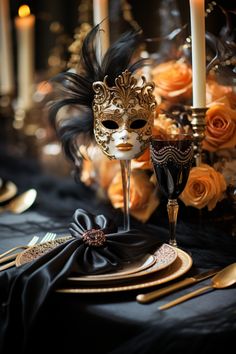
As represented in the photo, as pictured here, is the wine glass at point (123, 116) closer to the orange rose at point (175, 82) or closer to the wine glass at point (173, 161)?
the wine glass at point (173, 161)

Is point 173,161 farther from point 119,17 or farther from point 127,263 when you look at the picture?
point 119,17

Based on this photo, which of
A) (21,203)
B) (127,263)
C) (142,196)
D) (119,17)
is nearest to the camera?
(127,263)

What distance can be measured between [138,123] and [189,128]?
5.8 inches

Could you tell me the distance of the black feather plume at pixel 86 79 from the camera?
2.49 feet

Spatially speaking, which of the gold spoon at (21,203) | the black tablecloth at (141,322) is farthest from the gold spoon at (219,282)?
the gold spoon at (21,203)

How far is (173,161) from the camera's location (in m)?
0.67

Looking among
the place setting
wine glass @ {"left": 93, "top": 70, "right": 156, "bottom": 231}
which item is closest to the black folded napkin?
wine glass @ {"left": 93, "top": 70, "right": 156, "bottom": 231}

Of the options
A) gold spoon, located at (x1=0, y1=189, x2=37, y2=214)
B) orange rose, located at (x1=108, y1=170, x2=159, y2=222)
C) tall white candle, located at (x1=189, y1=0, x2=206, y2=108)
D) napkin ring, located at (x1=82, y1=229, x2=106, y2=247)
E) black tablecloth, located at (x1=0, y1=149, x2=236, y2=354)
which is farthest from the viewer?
gold spoon, located at (x1=0, y1=189, x2=37, y2=214)

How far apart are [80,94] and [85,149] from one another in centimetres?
11

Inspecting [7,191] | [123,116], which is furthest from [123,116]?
[7,191]

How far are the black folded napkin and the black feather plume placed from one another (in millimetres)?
188

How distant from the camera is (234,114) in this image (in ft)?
2.57

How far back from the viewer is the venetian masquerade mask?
702 mm

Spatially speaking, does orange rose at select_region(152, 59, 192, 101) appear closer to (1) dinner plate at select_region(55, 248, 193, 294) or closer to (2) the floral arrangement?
(2) the floral arrangement
